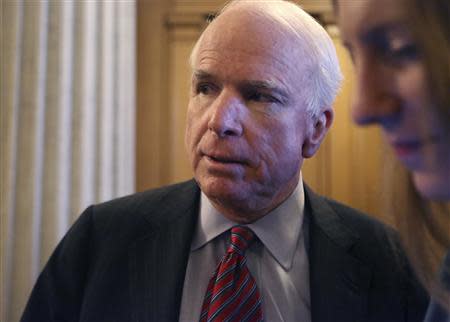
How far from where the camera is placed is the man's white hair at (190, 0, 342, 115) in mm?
700

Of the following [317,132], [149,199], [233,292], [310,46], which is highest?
[310,46]

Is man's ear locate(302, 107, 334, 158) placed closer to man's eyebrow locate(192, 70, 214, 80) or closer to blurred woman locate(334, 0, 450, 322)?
man's eyebrow locate(192, 70, 214, 80)

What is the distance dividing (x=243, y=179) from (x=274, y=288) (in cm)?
19

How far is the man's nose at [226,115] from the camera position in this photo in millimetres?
614

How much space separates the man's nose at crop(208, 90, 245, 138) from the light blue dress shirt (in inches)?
7.7

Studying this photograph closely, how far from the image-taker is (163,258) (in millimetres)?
731

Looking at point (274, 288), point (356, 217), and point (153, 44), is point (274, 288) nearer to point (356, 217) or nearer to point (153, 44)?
point (356, 217)

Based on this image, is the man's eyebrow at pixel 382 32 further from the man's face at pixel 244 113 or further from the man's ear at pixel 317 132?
the man's ear at pixel 317 132

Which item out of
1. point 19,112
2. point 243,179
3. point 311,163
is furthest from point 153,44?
point 243,179

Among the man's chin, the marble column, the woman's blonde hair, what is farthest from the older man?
the woman's blonde hair

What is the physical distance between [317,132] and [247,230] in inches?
7.8

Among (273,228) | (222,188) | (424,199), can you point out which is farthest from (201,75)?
(424,199)

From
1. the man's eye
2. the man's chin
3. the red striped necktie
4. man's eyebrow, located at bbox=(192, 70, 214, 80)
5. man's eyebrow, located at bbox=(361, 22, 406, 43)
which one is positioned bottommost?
the red striped necktie

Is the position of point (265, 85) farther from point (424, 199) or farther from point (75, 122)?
point (75, 122)
